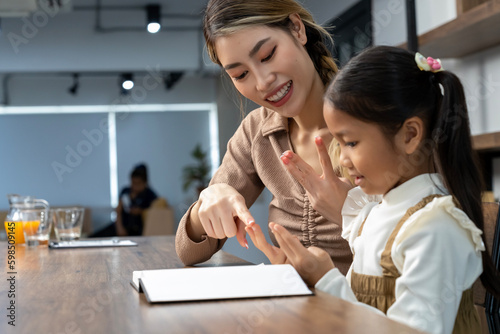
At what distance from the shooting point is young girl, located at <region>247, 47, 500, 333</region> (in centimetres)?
78

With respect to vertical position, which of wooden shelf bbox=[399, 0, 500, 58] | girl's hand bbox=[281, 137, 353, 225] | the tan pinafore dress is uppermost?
wooden shelf bbox=[399, 0, 500, 58]

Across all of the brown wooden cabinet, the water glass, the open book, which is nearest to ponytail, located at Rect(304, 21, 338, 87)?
the brown wooden cabinet

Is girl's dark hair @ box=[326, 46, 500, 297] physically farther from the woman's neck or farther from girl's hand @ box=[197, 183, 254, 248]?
the woman's neck

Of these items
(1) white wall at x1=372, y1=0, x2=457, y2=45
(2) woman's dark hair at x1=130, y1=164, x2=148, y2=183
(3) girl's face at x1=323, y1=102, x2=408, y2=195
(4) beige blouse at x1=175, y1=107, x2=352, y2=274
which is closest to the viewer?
(3) girl's face at x1=323, y1=102, x2=408, y2=195

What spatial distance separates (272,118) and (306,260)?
0.69 meters

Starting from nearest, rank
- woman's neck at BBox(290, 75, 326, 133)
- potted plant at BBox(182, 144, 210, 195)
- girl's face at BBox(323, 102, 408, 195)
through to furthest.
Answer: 1. girl's face at BBox(323, 102, 408, 195)
2. woman's neck at BBox(290, 75, 326, 133)
3. potted plant at BBox(182, 144, 210, 195)

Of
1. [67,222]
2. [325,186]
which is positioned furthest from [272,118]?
[67,222]

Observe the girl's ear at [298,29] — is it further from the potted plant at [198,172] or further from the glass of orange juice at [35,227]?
the potted plant at [198,172]

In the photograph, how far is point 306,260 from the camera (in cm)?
81

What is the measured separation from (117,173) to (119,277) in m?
7.76

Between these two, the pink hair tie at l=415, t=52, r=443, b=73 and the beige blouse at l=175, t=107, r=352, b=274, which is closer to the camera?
the pink hair tie at l=415, t=52, r=443, b=73

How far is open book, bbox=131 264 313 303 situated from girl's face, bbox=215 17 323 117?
540mm

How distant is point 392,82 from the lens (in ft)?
2.95

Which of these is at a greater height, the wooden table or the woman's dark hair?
the woman's dark hair
